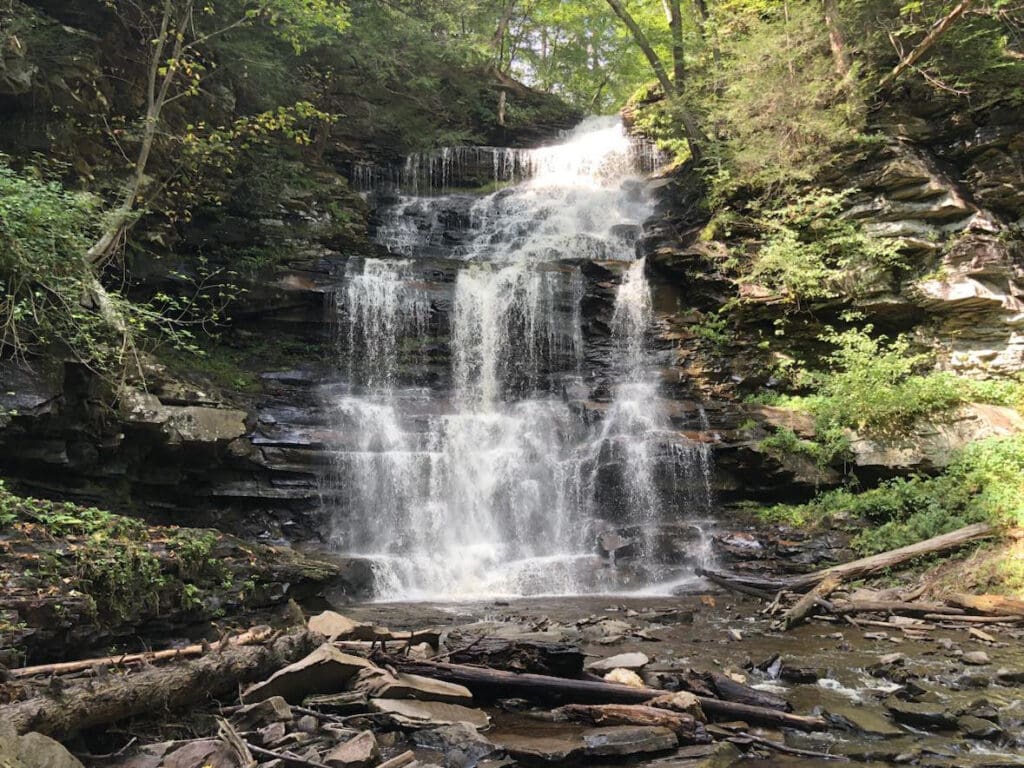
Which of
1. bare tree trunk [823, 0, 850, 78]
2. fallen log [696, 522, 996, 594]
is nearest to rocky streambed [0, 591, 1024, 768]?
fallen log [696, 522, 996, 594]

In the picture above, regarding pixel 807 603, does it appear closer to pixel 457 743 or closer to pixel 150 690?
pixel 457 743

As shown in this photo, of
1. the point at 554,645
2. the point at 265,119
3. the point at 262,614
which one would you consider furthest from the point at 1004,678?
the point at 265,119

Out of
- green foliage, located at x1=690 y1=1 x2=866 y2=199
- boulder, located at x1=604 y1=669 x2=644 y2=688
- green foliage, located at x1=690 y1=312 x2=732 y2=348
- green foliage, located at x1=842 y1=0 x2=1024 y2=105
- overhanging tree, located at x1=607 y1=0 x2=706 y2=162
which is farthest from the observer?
overhanging tree, located at x1=607 y1=0 x2=706 y2=162

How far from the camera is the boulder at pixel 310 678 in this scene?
14.1 feet

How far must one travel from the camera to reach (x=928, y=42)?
12469 millimetres

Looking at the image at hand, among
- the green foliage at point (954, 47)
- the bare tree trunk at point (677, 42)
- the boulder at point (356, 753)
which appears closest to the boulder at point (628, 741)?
the boulder at point (356, 753)

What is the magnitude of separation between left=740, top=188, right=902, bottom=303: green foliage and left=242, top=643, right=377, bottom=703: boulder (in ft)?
39.2

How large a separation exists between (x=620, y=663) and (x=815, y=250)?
11.3 m

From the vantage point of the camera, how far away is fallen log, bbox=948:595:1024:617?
24.4 feet

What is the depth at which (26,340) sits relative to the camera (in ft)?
24.7

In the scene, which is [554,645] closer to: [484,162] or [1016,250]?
[1016,250]

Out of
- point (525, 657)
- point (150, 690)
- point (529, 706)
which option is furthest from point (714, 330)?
point (150, 690)

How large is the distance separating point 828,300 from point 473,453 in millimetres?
8277

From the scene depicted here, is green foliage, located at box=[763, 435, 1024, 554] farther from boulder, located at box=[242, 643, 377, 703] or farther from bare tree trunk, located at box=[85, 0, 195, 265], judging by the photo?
bare tree trunk, located at box=[85, 0, 195, 265]
